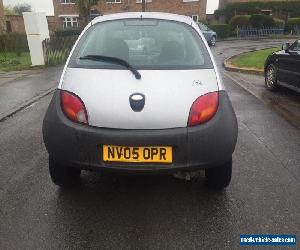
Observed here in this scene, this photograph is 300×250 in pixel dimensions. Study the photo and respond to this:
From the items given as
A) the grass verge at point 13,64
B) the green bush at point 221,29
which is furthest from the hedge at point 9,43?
the green bush at point 221,29

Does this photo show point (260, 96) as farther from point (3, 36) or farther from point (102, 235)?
point (3, 36)

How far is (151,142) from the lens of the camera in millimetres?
3059

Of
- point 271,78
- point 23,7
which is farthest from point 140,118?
point 23,7

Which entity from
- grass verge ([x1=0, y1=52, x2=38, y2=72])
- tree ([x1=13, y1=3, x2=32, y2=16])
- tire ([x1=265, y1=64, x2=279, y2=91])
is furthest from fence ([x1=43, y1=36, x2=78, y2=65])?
tree ([x1=13, y1=3, x2=32, y2=16])

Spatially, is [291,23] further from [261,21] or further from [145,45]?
[145,45]

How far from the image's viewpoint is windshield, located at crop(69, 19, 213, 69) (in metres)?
3.57

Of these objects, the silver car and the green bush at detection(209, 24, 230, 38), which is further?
the green bush at detection(209, 24, 230, 38)

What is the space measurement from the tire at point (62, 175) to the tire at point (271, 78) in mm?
6560

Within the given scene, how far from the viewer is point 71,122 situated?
3217 mm

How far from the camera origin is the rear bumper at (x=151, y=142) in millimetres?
3072

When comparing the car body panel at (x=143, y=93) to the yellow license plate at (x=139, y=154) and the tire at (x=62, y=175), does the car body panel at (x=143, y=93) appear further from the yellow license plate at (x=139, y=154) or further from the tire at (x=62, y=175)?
the tire at (x=62, y=175)

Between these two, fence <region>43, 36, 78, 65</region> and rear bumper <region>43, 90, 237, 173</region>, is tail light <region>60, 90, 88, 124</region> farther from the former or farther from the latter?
fence <region>43, 36, 78, 65</region>

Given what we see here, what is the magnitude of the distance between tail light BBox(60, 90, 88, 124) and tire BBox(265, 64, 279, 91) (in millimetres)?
6821

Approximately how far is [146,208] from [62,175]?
3.01 feet
